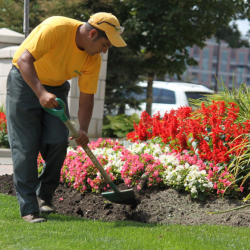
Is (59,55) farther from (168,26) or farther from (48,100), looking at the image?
(168,26)

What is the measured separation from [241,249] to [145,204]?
1429 mm

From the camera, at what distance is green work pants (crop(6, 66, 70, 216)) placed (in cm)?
364

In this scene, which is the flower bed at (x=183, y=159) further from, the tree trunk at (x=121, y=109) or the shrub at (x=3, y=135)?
the tree trunk at (x=121, y=109)

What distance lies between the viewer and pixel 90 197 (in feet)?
15.4

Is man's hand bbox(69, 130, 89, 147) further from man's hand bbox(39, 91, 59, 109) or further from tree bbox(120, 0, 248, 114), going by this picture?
tree bbox(120, 0, 248, 114)

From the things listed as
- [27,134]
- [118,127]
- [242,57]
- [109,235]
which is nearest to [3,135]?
[118,127]

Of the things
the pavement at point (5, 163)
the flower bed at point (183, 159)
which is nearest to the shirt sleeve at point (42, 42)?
the flower bed at point (183, 159)

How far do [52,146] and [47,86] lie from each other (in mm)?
497

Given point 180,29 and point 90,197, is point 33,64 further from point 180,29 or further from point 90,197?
point 180,29

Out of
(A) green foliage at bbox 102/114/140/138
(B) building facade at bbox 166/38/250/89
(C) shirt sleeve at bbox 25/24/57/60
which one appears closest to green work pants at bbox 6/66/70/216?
(C) shirt sleeve at bbox 25/24/57/60

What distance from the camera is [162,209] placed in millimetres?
4152

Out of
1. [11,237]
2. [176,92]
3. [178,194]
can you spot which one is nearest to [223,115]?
[178,194]

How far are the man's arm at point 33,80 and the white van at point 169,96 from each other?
892 cm

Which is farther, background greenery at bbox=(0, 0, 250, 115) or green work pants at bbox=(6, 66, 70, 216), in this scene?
background greenery at bbox=(0, 0, 250, 115)
